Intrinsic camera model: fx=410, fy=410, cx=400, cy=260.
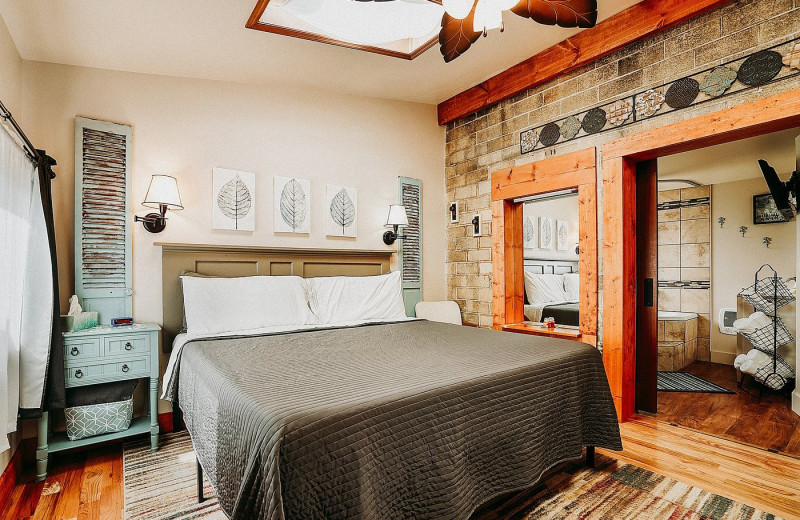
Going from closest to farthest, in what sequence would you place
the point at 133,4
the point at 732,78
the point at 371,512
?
the point at 371,512 → the point at 133,4 → the point at 732,78

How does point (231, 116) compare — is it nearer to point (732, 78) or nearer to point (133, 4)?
point (133, 4)

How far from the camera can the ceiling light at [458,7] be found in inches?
67.1

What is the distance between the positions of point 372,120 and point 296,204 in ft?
3.78

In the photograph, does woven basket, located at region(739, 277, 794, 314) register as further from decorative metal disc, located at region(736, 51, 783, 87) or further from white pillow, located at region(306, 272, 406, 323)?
white pillow, located at region(306, 272, 406, 323)

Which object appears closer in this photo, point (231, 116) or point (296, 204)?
point (231, 116)

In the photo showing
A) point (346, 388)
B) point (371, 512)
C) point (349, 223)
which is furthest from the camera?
point (349, 223)

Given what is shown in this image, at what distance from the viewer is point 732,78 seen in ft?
7.82

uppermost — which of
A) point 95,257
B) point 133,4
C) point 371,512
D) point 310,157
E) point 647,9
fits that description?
point 647,9

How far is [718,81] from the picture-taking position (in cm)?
244

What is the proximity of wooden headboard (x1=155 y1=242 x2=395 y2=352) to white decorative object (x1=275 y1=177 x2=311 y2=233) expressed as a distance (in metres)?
0.21

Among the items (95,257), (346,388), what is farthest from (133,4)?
(346,388)

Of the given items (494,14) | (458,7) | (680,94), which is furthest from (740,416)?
(458,7)

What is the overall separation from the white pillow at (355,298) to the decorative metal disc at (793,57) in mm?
2771

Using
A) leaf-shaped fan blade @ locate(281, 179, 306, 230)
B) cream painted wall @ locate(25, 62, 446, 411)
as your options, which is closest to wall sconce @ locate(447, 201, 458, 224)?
cream painted wall @ locate(25, 62, 446, 411)
